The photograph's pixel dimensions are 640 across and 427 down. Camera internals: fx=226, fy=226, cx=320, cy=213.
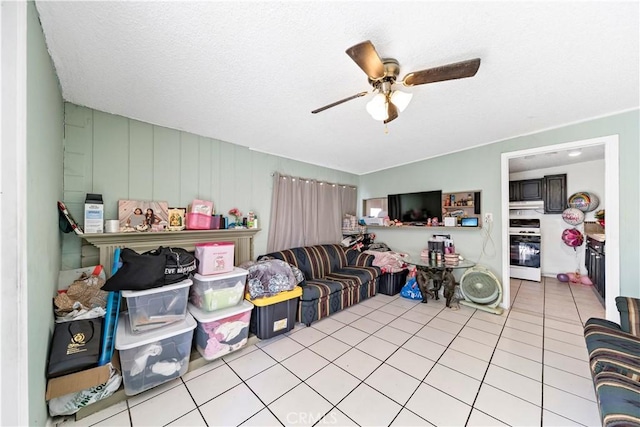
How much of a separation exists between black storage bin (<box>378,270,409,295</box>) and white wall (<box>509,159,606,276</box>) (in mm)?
3461

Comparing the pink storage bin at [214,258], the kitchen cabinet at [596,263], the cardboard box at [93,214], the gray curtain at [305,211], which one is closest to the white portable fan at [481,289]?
the kitchen cabinet at [596,263]

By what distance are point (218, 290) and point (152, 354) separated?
2.10ft

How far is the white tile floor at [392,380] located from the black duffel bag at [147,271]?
835 millimetres

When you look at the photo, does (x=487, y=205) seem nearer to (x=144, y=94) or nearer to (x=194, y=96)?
(x=194, y=96)

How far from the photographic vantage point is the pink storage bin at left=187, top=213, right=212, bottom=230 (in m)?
2.63

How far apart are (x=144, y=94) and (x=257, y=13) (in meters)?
1.39

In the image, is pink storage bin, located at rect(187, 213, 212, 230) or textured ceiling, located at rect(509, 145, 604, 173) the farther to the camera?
textured ceiling, located at rect(509, 145, 604, 173)

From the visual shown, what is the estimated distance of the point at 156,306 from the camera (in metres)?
1.89

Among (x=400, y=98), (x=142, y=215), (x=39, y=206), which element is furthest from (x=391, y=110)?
(x=142, y=215)

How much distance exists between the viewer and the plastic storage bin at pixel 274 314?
7.84ft

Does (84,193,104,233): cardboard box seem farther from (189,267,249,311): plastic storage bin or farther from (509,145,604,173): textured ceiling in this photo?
(509,145,604,173): textured ceiling

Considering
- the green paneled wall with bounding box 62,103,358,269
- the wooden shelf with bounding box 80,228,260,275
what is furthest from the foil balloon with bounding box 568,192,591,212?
the wooden shelf with bounding box 80,228,260,275

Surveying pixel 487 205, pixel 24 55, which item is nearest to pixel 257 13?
pixel 24 55

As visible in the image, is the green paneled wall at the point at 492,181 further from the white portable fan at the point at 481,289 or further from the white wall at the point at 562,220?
the white wall at the point at 562,220
